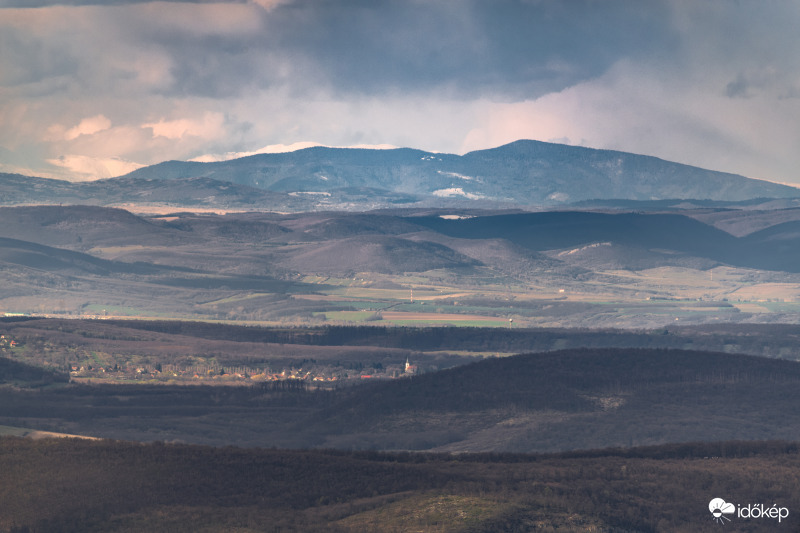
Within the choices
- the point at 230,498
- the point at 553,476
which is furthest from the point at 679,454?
the point at 230,498

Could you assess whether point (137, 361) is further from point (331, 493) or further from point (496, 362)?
point (331, 493)

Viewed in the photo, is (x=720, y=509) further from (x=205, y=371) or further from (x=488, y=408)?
(x=205, y=371)

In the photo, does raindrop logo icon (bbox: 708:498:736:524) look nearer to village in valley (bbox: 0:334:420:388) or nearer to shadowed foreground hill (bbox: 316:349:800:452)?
shadowed foreground hill (bbox: 316:349:800:452)

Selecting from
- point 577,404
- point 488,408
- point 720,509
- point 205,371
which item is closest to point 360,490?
point 720,509

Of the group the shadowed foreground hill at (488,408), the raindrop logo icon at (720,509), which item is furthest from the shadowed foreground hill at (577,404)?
the raindrop logo icon at (720,509)

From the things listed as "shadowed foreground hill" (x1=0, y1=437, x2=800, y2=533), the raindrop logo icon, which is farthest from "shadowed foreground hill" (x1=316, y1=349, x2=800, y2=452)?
the raindrop logo icon

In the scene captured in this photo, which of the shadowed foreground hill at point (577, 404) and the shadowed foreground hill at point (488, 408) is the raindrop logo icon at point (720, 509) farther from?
the shadowed foreground hill at point (577, 404)
